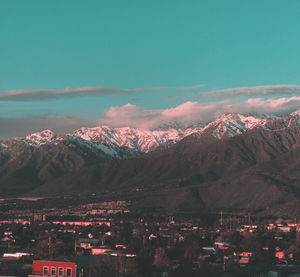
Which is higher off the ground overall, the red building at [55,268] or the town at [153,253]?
the red building at [55,268]

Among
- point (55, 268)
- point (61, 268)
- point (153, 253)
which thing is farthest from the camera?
point (153, 253)

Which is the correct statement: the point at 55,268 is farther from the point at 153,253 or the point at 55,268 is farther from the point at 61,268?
the point at 153,253

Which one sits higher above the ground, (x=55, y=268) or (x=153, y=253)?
(x=55, y=268)

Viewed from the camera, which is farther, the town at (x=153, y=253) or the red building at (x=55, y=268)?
the town at (x=153, y=253)

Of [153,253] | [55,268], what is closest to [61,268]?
[55,268]

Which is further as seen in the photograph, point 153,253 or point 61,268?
point 153,253

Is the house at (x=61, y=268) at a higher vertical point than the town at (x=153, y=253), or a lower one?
higher

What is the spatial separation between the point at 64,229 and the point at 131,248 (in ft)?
200

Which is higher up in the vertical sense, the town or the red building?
the red building

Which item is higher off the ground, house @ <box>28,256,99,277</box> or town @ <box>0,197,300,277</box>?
house @ <box>28,256,99,277</box>

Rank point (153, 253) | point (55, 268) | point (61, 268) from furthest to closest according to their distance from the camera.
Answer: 1. point (153, 253)
2. point (55, 268)
3. point (61, 268)

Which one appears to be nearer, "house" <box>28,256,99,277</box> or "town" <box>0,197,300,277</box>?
"house" <box>28,256,99,277</box>

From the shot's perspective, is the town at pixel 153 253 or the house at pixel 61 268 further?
the town at pixel 153 253

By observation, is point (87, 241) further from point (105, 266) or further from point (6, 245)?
point (105, 266)
